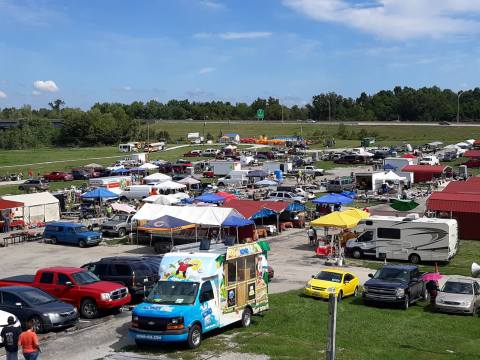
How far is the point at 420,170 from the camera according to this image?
2576 inches

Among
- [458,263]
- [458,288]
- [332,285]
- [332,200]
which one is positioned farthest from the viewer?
[332,200]

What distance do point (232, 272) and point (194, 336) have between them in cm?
223

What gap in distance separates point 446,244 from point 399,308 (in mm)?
9981

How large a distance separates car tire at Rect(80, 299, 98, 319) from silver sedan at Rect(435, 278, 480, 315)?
Result: 36.1 ft

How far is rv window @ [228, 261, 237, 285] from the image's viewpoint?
1667 centimetres

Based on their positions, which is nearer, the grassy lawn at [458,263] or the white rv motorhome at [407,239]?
the grassy lawn at [458,263]

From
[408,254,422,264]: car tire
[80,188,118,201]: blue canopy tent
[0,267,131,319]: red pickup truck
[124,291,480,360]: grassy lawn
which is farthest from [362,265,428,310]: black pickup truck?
[80,188,118,201]: blue canopy tent

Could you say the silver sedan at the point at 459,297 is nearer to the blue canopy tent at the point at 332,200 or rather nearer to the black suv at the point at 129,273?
the black suv at the point at 129,273

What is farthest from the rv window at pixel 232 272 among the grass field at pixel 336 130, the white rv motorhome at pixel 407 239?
the grass field at pixel 336 130

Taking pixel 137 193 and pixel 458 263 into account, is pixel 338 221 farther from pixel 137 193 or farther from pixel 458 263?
pixel 137 193

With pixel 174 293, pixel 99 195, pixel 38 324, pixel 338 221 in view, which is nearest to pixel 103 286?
pixel 38 324

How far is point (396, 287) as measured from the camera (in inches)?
820

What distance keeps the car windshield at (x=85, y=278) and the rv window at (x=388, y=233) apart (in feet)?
52.7

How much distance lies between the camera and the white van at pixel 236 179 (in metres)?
66.3
